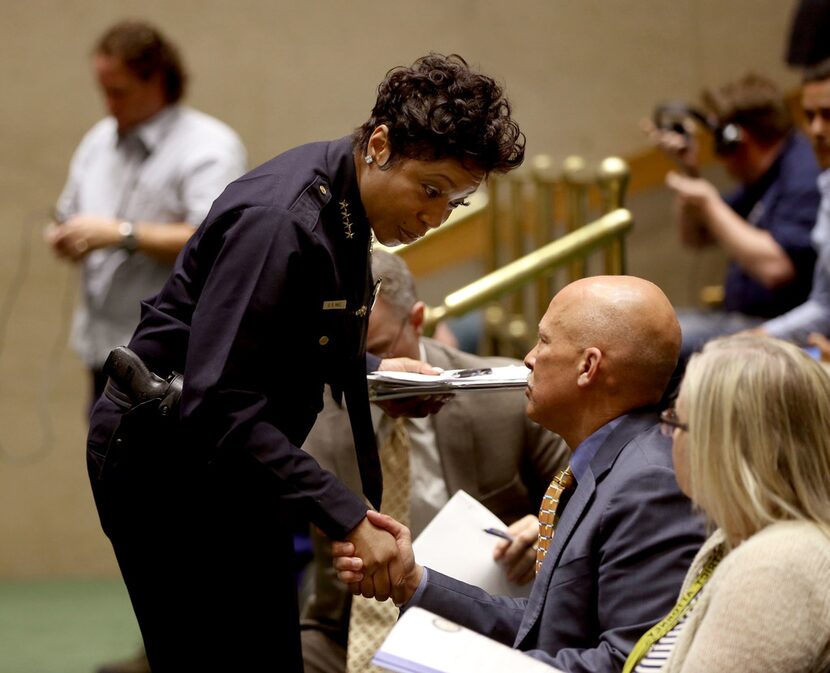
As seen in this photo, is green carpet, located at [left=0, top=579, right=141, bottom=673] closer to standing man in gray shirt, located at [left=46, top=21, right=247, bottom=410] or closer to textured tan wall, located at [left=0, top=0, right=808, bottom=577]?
textured tan wall, located at [left=0, top=0, right=808, bottom=577]

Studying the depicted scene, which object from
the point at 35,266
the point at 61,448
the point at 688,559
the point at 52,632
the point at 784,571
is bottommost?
the point at 52,632

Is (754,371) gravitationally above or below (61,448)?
above

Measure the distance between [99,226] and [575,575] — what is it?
2109 millimetres

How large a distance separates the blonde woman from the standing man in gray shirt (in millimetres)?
2221

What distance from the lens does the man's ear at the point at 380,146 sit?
5.97 ft

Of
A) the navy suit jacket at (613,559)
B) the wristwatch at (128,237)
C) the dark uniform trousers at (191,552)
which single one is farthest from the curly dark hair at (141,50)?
the navy suit jacket at (613,559)

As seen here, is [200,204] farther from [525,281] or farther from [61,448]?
[61,448]

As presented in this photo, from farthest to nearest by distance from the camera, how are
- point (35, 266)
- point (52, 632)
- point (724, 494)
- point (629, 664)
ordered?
point (35, 266) < point (52, 632) < point (629, 664) < point (724, 494)

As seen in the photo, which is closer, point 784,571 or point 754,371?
point 784,571

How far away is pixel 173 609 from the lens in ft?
6.22

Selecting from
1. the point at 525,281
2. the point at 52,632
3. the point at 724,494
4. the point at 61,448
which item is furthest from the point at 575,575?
the point at 61,448

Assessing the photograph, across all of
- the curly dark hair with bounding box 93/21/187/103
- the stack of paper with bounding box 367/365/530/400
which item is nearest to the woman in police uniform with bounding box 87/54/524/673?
the stack of paper with bounding box 367/365/530/400

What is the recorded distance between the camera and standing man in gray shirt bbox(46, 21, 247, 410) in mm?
3527

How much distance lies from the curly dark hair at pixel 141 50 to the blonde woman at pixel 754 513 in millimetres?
2449
